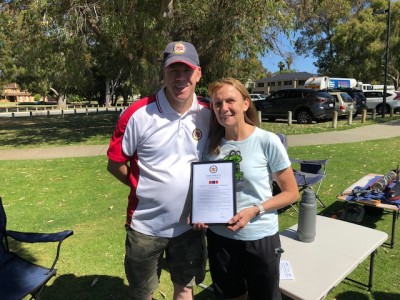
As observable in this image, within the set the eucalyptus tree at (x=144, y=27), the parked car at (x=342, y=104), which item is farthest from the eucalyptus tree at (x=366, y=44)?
the eucalyptus tree at (x=144, y=27)

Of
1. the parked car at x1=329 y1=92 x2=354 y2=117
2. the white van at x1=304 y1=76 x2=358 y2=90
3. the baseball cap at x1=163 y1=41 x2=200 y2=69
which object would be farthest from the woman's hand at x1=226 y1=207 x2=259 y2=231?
the white van at x1=304 y1=76 x2=358 y2=90

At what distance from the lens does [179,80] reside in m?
2.19

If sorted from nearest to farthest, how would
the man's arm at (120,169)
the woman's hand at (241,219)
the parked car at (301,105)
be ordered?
1. the woman's hand at (241,219)
2. the man's arm at (120,169)
3. the parked car at (301,105)

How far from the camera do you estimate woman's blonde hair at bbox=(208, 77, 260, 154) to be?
2.20 m

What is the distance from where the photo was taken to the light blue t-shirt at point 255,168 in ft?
7.05

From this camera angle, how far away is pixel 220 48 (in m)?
14.9

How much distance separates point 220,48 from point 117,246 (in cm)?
1190

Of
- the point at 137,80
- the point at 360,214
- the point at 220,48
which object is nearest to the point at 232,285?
the point at 360,214

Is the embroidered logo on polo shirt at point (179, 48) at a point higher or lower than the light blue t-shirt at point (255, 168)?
higher

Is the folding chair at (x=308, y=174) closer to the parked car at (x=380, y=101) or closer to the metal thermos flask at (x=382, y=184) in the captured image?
the metal thermos flask at (x=382, y=184)

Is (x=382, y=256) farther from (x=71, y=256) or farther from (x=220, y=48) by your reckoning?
(x=220, y=48)

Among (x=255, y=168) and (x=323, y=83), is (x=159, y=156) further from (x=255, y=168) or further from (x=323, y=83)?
(x=323, y=83)

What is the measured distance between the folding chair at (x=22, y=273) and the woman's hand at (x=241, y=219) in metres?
1.54

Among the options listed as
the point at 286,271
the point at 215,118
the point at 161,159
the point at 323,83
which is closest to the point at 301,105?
the point at 323,83
